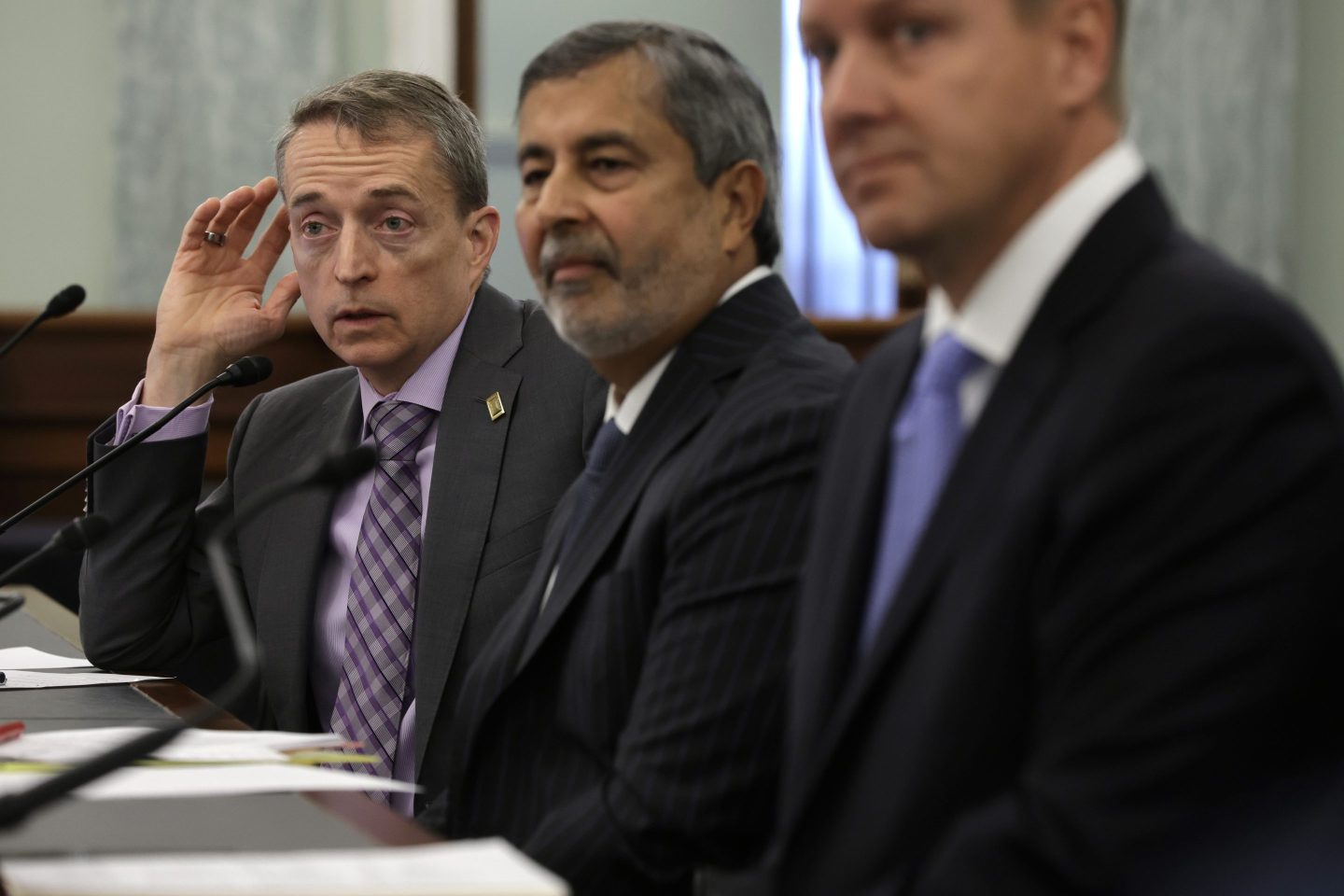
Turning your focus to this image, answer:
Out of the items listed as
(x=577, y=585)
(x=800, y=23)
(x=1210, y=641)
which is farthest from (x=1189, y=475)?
(x=577, y=585)

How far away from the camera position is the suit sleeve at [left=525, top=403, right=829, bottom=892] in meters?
1.30

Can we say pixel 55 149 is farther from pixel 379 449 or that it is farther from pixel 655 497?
pixel 655 497

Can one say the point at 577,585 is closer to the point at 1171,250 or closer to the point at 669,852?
the point at 669,852

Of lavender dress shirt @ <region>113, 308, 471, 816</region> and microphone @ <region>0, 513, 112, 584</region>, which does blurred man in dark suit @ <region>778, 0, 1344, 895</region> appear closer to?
microphone @ <region>0, 513, 112, 584</region>

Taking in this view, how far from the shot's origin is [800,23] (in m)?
1.12

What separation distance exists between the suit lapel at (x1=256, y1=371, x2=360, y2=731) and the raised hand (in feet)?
0.84

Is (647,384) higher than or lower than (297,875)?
higher

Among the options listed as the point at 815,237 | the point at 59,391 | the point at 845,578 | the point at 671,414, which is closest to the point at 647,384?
the point at 671,414

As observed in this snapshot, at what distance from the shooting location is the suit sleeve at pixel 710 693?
130cm

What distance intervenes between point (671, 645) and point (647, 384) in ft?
1.07

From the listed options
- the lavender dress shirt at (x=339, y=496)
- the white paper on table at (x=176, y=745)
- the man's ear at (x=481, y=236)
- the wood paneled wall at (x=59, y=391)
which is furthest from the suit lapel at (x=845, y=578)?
the wood paneled wall at (x=59, y=391)

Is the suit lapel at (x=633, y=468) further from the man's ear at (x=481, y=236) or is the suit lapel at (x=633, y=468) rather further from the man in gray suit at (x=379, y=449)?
the man's ear at (x=481, y=236)

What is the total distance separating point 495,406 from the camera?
2092mm

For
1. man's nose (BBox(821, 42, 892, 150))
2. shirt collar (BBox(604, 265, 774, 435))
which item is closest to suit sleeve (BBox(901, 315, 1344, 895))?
man's nose (BBox(821, 42, 892, 150))
